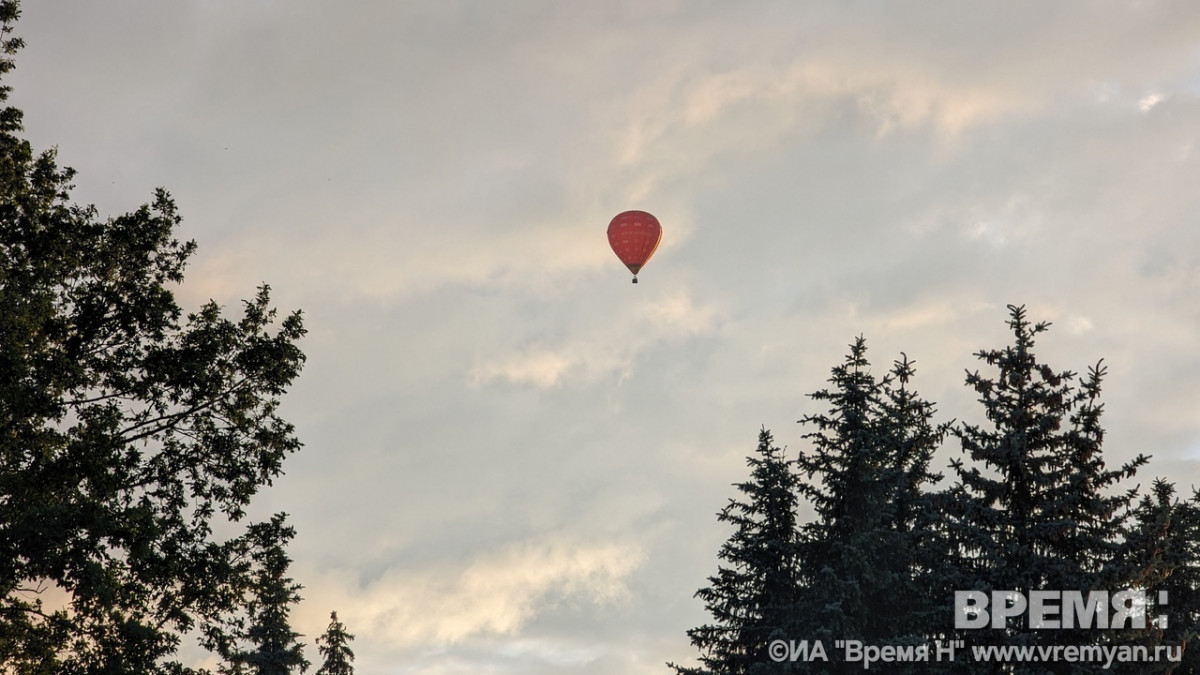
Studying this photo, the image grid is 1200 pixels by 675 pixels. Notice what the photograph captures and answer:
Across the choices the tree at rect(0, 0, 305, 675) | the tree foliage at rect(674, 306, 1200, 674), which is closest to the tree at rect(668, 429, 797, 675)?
the tree foliage at rect(674, 306, 1200, 674)

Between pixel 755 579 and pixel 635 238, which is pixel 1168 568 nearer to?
pixel 755 579

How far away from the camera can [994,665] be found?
30.2 meters

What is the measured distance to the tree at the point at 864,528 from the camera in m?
35.6

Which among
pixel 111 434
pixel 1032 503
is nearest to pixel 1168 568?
pixel 1032 503

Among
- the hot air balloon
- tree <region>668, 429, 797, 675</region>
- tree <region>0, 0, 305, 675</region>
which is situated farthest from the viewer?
the hot air balloon

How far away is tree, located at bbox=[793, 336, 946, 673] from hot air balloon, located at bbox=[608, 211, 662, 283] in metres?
22.2

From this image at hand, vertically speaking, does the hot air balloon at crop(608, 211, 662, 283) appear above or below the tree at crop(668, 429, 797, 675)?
above

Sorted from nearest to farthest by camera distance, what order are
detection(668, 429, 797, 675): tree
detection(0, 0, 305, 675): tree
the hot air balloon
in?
detection(0, 0, 305, 675): tree → detection(668, 429, 797, 675): tree → the hot air balloon

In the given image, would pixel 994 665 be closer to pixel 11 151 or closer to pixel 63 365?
pixel 63 365

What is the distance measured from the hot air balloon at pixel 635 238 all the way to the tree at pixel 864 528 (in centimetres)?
2224

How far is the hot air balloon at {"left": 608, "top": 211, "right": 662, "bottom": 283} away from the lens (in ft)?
198

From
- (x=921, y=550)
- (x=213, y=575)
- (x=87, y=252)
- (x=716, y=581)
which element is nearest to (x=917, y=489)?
(x=921, y=550)

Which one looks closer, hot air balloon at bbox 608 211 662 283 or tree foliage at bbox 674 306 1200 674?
tree foliage at bbox 674 306 1200 674

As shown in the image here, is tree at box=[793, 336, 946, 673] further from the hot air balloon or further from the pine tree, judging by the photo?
the hot air balloon
